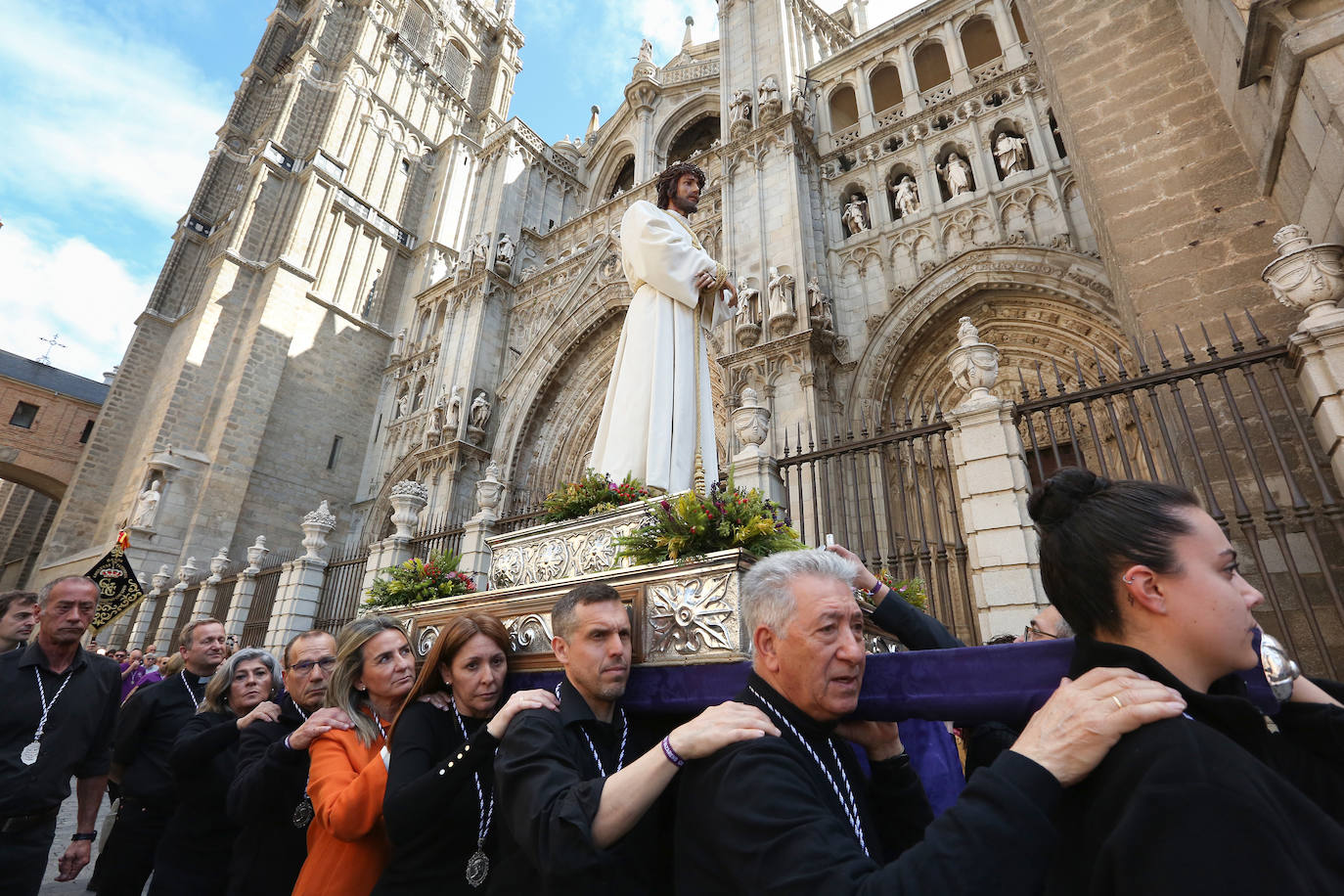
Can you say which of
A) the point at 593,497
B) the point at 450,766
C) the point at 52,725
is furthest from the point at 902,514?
the point at 52,725

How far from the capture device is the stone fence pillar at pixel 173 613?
13867 mm

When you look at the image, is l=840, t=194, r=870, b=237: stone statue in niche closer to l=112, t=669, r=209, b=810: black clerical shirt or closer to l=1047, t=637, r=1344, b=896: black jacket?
l=112, t=669, r=209, b=810: black clerical shirt

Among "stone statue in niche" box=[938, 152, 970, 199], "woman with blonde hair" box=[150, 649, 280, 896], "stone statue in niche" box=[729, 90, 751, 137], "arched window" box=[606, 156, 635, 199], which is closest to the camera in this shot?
"woman with blonde hair" box=[150, 649, 280, 896]

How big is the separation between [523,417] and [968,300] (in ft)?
35.2

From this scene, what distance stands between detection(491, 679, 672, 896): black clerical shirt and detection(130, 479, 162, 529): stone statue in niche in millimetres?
18787

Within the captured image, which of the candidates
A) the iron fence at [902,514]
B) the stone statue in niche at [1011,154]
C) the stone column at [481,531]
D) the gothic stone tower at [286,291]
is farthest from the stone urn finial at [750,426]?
the gothic stone tower at [286,291]

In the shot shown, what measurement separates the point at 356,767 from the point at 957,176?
490 inches

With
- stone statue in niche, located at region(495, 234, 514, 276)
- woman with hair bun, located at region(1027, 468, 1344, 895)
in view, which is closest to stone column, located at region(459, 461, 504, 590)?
woman with hair bun, located at region(1027, 468, 1344, 895)

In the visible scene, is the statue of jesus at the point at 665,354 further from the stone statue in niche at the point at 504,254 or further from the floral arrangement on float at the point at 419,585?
the stone statue in niche at the point at 504,254

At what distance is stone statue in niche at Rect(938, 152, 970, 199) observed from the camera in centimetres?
1101

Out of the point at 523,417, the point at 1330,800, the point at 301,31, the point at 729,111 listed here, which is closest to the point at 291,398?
the point at 523,417

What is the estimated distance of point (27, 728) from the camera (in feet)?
9.71

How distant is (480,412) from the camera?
1639 centimetres

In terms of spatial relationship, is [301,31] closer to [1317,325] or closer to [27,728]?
[27,728]
